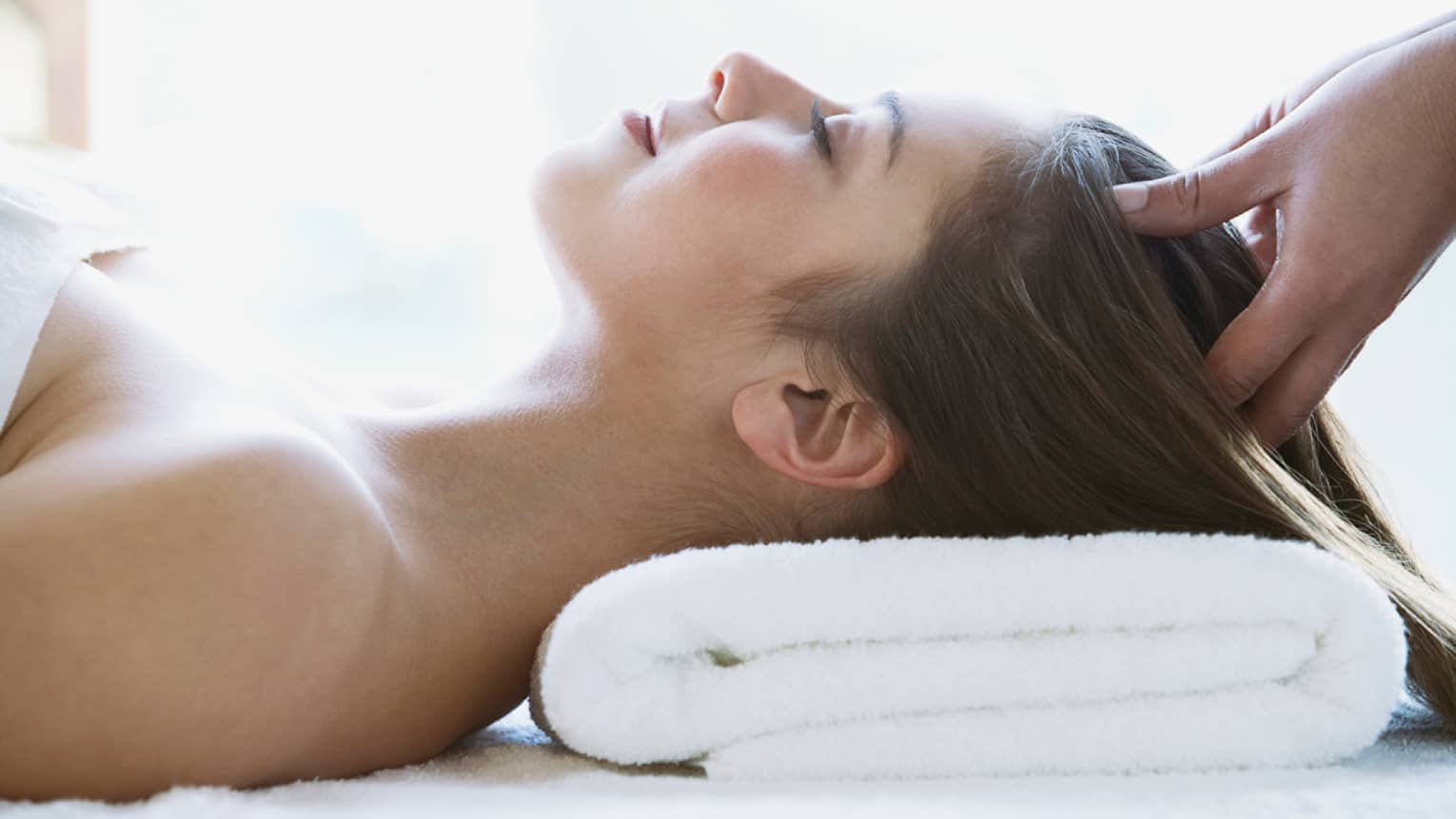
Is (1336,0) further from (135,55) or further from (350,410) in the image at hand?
(135,55)

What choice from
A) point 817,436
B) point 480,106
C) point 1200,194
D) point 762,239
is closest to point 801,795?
point 817,436

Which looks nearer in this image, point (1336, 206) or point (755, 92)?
point (1336, 206)

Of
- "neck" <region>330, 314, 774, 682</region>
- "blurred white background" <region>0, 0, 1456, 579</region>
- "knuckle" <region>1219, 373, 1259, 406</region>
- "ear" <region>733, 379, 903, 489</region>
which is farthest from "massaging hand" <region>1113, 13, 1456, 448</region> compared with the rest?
"blurred white background" <region>0, 0, 1456, 579</region>

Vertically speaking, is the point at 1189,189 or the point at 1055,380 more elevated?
the point at 1189,189

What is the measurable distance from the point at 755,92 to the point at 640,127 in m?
0.12

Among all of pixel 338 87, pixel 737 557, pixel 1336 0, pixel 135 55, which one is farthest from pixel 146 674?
pixel 1336 0

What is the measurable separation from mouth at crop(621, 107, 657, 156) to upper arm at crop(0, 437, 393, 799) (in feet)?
1.69

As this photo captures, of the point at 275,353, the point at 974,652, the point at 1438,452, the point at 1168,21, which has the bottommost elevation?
the point at 1438,452

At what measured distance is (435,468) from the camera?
109cm

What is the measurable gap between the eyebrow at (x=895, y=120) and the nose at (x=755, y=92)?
76mm

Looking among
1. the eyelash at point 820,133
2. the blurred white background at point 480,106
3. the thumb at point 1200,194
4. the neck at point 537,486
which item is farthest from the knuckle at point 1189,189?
the blurred white background at point 480,106

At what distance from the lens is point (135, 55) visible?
237 cm

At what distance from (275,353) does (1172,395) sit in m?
0.80

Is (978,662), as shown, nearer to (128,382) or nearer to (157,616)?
(157,616)
